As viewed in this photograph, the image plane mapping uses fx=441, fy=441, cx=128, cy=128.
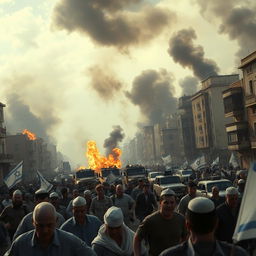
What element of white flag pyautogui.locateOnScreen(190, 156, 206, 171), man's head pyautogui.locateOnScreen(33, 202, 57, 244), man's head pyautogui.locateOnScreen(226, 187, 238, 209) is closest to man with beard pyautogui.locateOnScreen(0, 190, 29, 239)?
man's head pyautogui.locateOnScreen(226, 187, 238, 209)

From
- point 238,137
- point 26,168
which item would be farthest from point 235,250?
point 26,168

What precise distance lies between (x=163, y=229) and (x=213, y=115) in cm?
7817

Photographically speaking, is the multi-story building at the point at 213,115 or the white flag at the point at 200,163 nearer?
the white flag at the point at 200,163

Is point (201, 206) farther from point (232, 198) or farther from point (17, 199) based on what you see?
point (17, 199)

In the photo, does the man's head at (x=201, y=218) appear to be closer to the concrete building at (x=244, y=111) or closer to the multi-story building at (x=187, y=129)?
the concrete building at (x=244, y=111)

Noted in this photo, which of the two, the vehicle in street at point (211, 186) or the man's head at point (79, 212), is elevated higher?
the man's head at point (79, 212)

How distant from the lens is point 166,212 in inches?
236

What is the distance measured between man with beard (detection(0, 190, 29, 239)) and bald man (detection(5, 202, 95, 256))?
5.06 metres

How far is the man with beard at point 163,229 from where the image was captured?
19.2ft

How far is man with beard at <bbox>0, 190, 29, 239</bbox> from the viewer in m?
8.83

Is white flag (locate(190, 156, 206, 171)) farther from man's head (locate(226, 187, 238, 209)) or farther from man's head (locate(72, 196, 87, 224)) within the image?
man's head (locate(72, 196, 87, 224))

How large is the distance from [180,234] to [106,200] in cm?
420

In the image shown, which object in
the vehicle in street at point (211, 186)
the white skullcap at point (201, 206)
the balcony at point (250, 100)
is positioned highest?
the balcony at point (250, 100)

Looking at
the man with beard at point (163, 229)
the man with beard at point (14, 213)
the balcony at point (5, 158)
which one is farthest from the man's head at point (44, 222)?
the balcony at point (5, 158)
